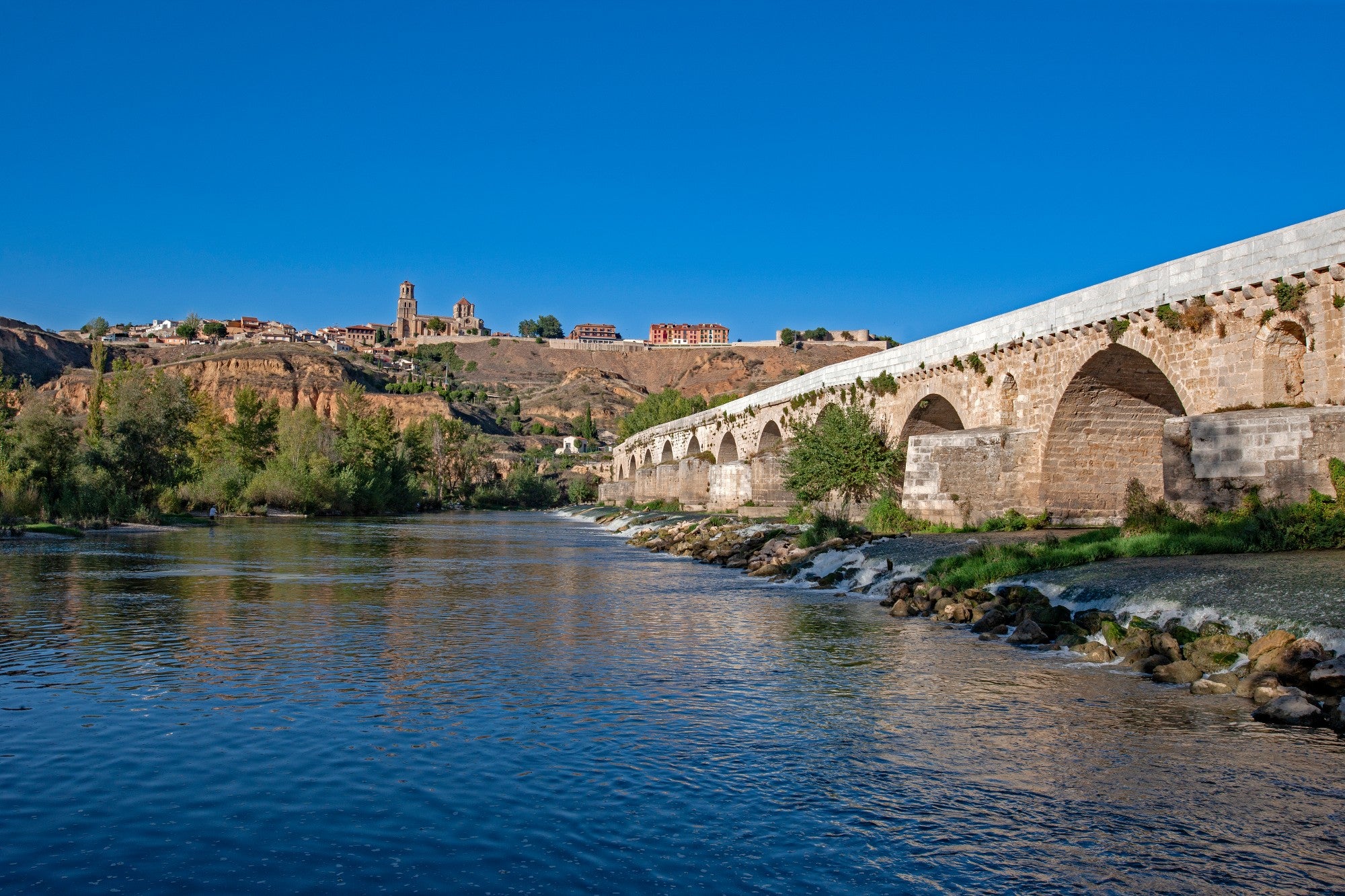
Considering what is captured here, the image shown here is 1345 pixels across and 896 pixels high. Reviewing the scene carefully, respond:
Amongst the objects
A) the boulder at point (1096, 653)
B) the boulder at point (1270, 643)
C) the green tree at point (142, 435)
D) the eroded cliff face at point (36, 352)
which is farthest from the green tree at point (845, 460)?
the eroded cliff face at point (36, 352)

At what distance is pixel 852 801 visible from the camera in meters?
5.13

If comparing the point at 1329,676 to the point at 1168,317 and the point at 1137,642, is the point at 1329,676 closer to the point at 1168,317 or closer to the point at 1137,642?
the point at 1137,642

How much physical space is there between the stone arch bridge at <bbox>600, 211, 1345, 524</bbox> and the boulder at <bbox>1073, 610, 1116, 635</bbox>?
3.59 m

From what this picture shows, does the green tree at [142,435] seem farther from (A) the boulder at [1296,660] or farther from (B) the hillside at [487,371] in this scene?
(B) the hillside at [487,371]

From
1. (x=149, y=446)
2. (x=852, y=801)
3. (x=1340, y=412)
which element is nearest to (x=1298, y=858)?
(x=852, y=801)

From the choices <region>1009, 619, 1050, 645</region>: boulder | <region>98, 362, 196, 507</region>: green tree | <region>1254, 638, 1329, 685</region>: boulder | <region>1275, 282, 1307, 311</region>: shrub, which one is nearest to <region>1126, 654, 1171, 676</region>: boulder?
<region>1254, 638, 1329, 685</region>: boulder

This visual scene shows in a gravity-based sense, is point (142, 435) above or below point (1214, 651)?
above

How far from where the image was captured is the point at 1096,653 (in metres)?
8.96

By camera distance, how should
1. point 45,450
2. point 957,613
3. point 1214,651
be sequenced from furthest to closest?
point 45,450, point 957,613, point 1214,651

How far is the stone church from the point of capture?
17839 cm

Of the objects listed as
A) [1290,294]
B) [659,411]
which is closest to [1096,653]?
[1290,294]

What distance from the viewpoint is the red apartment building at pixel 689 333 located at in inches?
6865

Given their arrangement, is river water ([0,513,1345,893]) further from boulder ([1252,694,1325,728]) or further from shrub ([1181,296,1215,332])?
shrub ([1181,296,1215,332])

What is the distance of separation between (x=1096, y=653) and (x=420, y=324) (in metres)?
186
